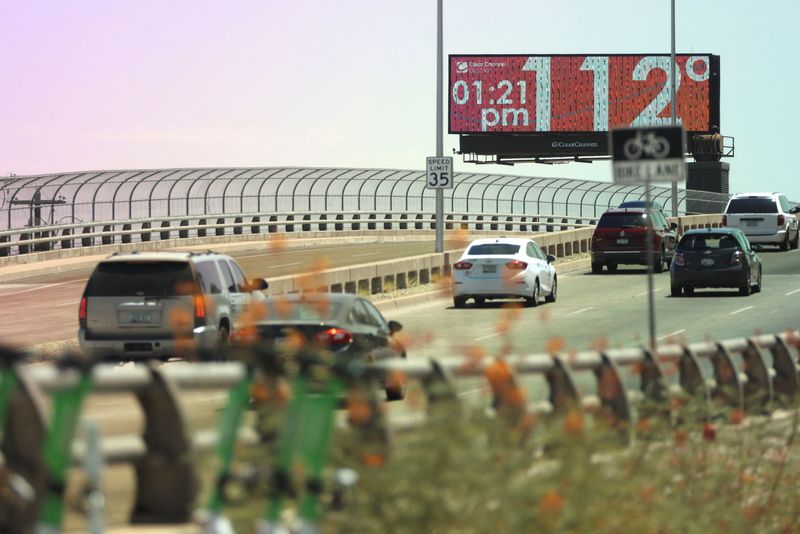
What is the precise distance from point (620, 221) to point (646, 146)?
93.8ft

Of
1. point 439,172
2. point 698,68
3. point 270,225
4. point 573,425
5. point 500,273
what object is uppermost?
point 698,68

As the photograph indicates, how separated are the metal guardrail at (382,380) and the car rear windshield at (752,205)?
4105cm

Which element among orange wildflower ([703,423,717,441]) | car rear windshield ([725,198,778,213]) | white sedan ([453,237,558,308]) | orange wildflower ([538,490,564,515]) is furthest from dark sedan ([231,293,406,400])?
car rear windshield ([725,198,778,213])

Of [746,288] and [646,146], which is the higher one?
[646,146]

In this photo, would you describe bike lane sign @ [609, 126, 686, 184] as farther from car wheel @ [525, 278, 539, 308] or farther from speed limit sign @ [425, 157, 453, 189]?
speed limit sign @ [425, 157, 453, 189]

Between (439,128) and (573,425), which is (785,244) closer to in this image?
(439,128)

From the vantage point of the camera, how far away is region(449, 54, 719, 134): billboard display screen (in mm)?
102438

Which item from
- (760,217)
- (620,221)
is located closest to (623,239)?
(620,221)

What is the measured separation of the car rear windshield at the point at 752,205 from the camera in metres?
55.0

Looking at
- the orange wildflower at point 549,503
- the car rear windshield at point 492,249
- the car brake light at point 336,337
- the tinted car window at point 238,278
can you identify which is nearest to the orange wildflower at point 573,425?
the orange wildflower at point 549,503

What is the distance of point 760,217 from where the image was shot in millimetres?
54625

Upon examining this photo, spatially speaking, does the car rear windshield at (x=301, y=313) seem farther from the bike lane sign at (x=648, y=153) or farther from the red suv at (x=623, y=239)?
the red suv at (x=623, y=239)

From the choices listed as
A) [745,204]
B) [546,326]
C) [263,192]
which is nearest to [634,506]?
[546,326]

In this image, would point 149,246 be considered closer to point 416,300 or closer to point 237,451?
point 416,300
